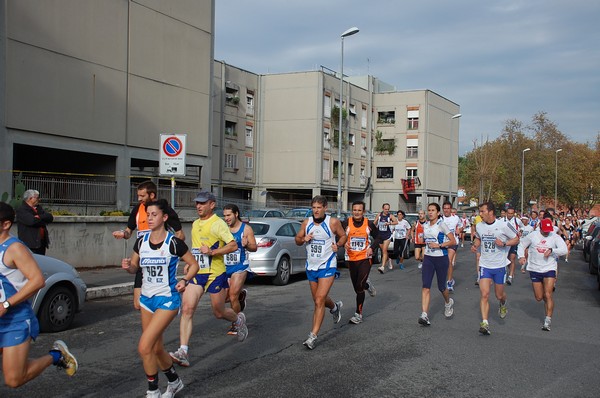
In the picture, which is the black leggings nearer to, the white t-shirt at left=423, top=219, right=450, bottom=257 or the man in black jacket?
the white t-shirt at left=423, top=219, right=450, bottom=257

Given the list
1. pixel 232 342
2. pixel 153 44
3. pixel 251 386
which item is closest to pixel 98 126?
pixel 153 44

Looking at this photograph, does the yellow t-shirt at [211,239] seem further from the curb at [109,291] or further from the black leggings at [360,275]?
the curb at [109,291]

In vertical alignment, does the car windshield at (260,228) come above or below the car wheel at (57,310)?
above

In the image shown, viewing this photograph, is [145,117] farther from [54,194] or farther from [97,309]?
[97,309]

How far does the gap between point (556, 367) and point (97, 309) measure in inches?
290

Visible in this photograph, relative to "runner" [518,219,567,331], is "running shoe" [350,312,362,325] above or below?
below

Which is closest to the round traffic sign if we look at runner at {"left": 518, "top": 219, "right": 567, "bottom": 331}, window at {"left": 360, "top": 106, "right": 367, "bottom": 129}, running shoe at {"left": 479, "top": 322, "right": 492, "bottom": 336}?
runner at {"left": 518, "top": 219, "right": 567, "bottom": 331}

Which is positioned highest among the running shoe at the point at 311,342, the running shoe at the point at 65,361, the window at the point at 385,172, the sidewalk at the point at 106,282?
the window at the point at 385,172

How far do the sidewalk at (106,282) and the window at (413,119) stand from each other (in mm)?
43569

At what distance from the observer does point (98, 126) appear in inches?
869

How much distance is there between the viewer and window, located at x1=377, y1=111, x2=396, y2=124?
57.3m

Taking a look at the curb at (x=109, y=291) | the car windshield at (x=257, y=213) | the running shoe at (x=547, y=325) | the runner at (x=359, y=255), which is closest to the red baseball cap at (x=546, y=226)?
the running shoe at (x=547, y=325)

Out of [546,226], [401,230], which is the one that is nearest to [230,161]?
[401,230]

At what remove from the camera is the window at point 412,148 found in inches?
2226
